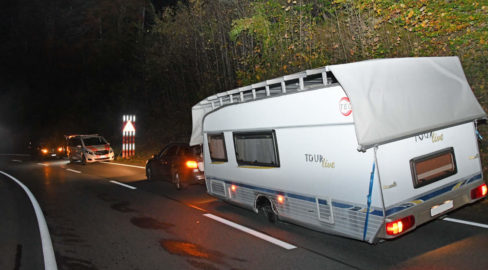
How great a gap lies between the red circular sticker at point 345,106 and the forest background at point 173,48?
625cm

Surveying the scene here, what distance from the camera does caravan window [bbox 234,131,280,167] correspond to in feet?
23.2

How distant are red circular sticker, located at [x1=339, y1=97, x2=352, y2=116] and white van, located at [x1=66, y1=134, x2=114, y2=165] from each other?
20558 millimetres

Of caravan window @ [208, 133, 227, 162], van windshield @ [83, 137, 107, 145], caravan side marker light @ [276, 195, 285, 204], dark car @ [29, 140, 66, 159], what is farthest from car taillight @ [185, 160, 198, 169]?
dark car @ [29, 140, 66, 159]

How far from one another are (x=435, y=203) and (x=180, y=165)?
27.0 ft

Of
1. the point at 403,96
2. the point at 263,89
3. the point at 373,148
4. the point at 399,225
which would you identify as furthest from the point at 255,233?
the point at 403,96

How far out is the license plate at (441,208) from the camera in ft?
18.4

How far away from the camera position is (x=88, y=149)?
23328 millimetres

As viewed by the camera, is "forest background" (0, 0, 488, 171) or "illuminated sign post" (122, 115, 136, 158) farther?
"illuminated sign post" (122, 115, 136, 158)

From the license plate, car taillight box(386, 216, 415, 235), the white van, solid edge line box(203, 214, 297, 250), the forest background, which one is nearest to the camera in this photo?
car taillight box(386, 216, 415, 235)

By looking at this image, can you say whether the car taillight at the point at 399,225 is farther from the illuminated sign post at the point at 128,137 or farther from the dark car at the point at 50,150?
the dark car at the point at 50,150

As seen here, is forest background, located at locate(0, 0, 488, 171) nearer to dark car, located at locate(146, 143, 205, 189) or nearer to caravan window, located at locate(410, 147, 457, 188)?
caravan window, located at locate(410, 147, 457, 188)

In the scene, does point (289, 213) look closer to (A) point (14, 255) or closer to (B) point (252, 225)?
(B) point (252, 225)

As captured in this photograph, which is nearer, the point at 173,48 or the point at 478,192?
the point at 478,192

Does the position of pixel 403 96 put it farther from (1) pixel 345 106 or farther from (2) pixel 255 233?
(2) pixel 255 233
